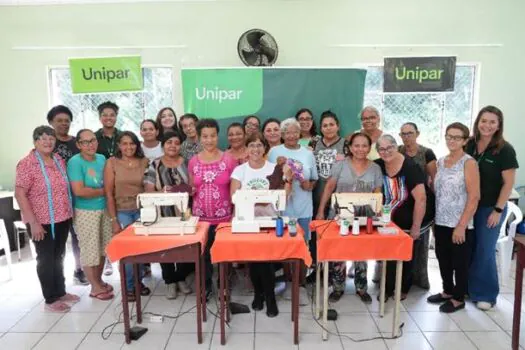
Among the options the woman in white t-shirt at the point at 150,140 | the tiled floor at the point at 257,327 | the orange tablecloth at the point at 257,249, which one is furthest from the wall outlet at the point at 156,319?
the woman in white t-shirt at the point at 150,140

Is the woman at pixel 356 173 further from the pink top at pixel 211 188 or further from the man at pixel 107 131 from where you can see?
the man at pixel 107 131

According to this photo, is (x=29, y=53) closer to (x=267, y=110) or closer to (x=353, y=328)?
(x=267, y=110)

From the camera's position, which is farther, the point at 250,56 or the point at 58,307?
the point at 250,56

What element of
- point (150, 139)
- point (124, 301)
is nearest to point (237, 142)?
point (150, 139)

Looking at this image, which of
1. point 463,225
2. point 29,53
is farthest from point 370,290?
point 29,53

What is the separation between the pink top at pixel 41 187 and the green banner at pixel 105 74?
6.13ft

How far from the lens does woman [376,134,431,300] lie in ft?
8.68

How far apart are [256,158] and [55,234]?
167cm

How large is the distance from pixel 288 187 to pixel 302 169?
0.23 m

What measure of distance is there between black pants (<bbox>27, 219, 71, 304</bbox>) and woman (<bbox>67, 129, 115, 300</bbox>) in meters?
0.14

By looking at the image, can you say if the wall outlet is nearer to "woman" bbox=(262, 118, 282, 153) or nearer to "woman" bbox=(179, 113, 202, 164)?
"woman" bbox=(179, 113, 202, 164)

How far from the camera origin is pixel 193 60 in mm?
4523

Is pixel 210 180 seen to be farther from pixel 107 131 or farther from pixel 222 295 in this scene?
pixel 107 131

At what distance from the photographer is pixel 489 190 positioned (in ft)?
8.88
